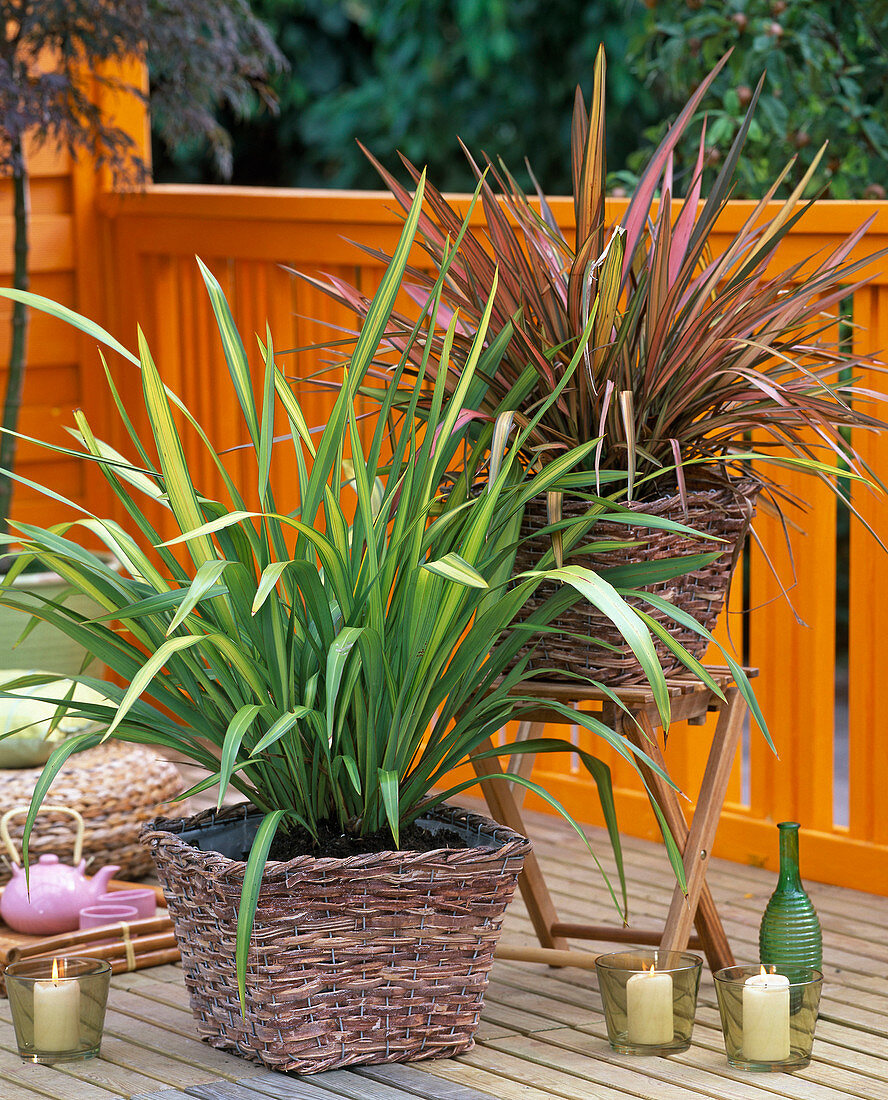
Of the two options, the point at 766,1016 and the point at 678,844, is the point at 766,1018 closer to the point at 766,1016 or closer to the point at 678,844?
the point at 766,1016

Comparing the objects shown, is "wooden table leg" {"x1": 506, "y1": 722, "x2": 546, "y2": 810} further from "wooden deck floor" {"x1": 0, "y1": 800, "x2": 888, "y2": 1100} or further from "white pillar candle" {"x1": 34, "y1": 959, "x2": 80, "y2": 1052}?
"white pillar candle" {"x1": 34, "y1": 959, "x2": 80, "y2": 1052}

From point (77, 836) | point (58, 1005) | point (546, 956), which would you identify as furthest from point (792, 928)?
point (77, 836)

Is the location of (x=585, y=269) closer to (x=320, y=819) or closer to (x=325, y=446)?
(x=325, y=446)

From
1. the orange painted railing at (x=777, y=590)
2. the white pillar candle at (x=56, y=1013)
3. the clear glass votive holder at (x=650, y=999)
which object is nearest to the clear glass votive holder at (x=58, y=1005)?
the white pillar candle at (x=56, y=1013)

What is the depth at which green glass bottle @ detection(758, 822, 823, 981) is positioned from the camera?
7.63 ft

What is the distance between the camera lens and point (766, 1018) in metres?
2.18

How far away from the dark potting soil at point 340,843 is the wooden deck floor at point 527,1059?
282mm

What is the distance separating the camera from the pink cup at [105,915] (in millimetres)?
2738

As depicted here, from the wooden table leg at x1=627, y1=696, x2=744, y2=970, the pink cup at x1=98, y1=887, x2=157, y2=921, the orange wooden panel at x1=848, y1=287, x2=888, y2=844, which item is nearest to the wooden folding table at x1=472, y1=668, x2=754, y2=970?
the wooden table leg at x1=627, y1=696, x2=744, y2=970

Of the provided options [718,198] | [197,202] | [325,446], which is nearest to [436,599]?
[325,446]

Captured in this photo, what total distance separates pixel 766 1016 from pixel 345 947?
54cm

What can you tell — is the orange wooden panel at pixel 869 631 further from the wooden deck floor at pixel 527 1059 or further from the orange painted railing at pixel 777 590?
the wooden deck floor at pixel 527 1059

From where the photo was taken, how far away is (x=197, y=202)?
13.3 ft

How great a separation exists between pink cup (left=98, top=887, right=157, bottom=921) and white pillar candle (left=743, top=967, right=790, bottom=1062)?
1.06 meters
